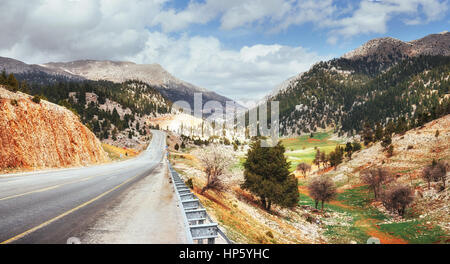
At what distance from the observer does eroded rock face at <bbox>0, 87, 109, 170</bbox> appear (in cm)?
3013

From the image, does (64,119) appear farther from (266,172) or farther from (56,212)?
(56,212)

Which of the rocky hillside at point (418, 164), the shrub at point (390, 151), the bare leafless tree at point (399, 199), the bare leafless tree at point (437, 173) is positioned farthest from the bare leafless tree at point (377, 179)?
the shrub at point (390, 151)

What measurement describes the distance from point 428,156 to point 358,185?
18795mm

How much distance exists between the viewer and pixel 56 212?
31.8 ft

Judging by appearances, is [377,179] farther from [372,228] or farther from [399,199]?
[372,228]

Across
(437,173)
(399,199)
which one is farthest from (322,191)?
(437,173)

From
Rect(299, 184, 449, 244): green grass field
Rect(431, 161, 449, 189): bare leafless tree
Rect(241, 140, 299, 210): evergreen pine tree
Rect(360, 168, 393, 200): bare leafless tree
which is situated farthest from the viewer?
Rect(360, 168, 393, 200): bare leafless tree

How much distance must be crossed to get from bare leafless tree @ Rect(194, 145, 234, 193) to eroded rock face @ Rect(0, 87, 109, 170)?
71.8 feet

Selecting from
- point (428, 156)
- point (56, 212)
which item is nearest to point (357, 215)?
point (428, 156)

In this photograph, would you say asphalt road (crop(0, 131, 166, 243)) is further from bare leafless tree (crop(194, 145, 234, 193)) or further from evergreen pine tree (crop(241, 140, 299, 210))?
evergreen pine tree (crop(241, 140, 299, 210))

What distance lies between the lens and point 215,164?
1304 inches

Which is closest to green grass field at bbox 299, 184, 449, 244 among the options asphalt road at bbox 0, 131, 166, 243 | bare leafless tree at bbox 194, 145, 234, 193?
bare leafless tree at bbox 194, 145, 234, 193

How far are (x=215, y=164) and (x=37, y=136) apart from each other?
84.6 feet
